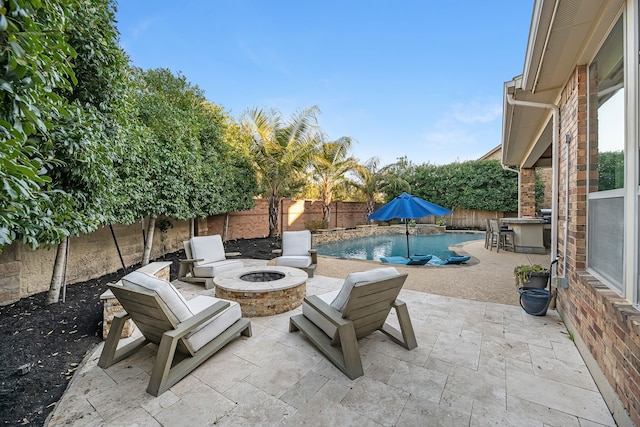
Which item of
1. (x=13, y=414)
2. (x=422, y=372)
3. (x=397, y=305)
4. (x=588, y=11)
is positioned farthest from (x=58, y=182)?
(x=588, y=11)

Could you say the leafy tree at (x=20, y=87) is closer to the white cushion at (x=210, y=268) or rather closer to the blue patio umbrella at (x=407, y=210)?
the white cushion at (x=210, y=268)

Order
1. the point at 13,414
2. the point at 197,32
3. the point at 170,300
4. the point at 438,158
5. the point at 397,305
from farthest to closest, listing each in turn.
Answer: the point at 438,158, the point at 197,32, the point at 397,305, the point at 170,300, the point at 13,414

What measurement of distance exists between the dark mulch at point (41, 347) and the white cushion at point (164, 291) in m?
1.08

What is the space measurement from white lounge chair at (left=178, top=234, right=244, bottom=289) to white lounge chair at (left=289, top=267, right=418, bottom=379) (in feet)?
9.65

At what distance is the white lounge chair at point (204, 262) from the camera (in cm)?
570

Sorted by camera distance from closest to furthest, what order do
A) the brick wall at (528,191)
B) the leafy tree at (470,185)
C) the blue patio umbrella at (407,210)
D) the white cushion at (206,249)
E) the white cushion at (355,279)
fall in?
1. the white cushion at (355,279)
2. the white cushion at (206,249)
3. the blue patio umbrella at (407,210)
4. the brick wall at (528,191)
5. the leafy tree at (470,185)

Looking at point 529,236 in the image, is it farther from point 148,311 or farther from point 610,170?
point 148,311

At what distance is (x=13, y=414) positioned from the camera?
218 centimetres

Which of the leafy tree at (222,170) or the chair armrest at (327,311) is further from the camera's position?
the leafy tree at (222,170)

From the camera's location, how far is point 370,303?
2.88m

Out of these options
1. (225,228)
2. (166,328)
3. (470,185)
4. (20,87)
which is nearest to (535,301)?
(166,328)

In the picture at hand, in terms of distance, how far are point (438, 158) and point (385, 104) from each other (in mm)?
8466

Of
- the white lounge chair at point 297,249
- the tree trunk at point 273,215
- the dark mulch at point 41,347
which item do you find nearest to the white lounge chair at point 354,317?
the dark mulch at point 41,347

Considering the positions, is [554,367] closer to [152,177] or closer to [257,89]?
[152,177]
